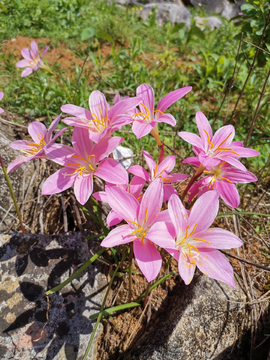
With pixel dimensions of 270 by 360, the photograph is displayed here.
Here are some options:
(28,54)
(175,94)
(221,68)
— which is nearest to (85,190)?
(175,94)

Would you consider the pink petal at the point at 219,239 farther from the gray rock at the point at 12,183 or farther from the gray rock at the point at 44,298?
the gray rock at the point at 12,183

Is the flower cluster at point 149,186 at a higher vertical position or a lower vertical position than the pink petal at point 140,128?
lower

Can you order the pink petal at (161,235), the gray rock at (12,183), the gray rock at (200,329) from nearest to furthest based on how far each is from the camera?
the pink petal at (161,235)
the gray rock at (200,329)
the gray rock at (12,183)

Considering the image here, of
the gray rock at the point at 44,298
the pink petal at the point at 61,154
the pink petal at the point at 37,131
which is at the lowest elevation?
the gray rock at the point at 44,298

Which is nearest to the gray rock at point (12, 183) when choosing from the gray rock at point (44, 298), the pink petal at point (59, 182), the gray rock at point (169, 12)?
the gray rock at point (44, 298)

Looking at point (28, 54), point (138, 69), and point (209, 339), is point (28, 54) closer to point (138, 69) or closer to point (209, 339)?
point (138, 69)

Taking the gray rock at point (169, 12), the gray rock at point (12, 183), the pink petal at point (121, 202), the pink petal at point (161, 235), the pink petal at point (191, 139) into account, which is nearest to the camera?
the pink petal at point (161, 235)

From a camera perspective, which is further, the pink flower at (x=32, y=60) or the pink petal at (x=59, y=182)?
the pink flower at (x=32, y=60)

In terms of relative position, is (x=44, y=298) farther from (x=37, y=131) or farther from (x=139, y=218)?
(x=37, y=131)
